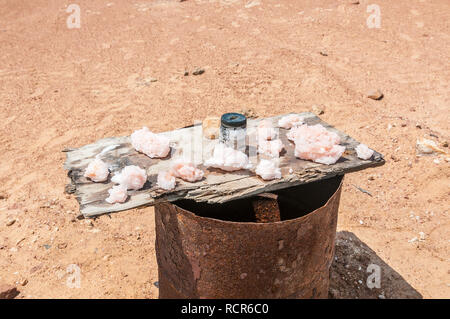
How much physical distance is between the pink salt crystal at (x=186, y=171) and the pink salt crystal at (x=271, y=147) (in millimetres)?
502

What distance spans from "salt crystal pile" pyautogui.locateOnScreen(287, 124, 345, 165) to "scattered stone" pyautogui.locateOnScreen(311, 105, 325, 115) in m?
3.39

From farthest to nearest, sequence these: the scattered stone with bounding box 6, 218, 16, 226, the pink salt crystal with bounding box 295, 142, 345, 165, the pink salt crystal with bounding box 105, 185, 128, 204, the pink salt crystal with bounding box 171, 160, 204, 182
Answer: the scattered stone with bounding box 6, 218, 16, 226 < the pink salt crystal with bounding box 295, 142, 345, 165 < the pink salt crystal with bounding box 171, 160, 204, 182 < the pink salt crystal with bounding box 105, 185, 128, 204

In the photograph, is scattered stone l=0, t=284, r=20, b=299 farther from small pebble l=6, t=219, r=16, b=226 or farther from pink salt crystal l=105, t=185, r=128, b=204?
pink salt crystal l=105, t=185, r=128, b=204

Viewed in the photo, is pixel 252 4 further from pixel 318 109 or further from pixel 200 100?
Answer: pixel 318 109

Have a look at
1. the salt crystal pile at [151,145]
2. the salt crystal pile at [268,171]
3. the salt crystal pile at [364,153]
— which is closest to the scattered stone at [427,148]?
the salt crystal pile at [364,153]

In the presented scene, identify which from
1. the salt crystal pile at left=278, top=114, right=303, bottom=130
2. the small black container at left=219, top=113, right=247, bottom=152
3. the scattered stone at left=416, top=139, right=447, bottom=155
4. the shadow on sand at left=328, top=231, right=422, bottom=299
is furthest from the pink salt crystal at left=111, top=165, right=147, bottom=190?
the scattered stone at left=416, top=139, right=447, bottom=155

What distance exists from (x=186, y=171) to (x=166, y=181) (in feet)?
0.43

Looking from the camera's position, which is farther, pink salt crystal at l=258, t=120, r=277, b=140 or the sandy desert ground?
the sandy desert ground

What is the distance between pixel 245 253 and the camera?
2119 millimetres

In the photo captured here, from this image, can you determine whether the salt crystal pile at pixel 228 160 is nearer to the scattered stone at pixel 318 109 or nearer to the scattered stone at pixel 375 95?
the scattered stone at pixel 318 109

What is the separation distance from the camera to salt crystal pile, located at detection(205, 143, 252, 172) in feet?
7.41

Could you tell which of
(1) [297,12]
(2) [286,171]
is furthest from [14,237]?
(1) [297,12]

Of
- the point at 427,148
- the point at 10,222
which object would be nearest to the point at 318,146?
the point at 427,148
